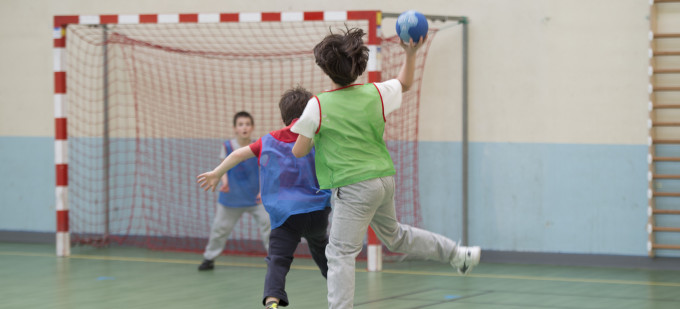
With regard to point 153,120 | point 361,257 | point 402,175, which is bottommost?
point 361,257

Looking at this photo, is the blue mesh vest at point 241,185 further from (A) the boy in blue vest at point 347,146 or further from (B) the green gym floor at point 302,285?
(A) the boy in blue vest at point 347,146

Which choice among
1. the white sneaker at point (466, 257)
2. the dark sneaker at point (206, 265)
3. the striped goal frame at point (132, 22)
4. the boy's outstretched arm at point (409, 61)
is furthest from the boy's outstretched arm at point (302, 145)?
the dark sneaker at point (206, 265)

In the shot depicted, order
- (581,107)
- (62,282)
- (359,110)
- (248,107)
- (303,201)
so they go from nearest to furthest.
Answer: (359,110) → (303,201) → (62,282) → (581,107) → (248,107)

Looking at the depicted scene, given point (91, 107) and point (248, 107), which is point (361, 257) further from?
point (91, 107)

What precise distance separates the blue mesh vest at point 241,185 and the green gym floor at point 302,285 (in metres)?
0.63

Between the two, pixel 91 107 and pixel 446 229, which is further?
pixel 91 107

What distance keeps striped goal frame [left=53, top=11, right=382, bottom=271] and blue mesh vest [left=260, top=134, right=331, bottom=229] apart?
2.42m

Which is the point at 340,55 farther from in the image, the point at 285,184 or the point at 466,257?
the point at 466,257

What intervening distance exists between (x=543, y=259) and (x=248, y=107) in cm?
342

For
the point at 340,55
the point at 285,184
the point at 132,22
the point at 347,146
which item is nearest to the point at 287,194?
the point at 285,184

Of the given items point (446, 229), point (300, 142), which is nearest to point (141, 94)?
point (446, 229)

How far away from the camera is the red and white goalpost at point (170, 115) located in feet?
28.1

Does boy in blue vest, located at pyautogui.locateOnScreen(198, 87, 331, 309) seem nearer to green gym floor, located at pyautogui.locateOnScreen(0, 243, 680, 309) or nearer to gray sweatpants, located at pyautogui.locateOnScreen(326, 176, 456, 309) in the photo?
gray sweatpants, located at pyautogui.locateOnScreen(326, 176, 456, 309)

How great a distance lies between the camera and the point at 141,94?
9.12 m
